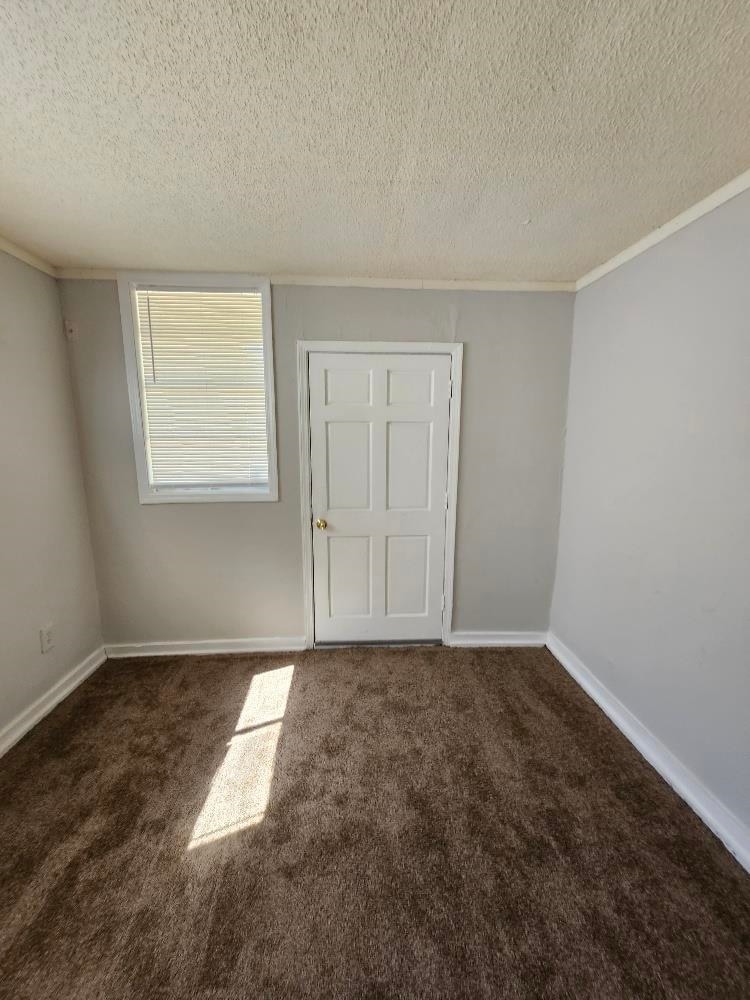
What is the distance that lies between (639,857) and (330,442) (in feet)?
7.66

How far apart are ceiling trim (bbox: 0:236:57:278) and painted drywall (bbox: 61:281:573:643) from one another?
0.10 m

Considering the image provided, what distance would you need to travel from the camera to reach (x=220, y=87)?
1047 mm

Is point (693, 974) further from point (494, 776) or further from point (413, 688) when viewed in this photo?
point (413, 688)

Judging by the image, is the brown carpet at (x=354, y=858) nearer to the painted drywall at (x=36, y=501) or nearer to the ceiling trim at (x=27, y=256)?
the painted drywall at (x=36, y=501)

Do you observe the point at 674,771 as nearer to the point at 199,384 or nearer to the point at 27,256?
the point at 199,384

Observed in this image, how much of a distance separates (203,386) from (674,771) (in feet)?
10.2

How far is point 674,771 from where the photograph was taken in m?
1.65

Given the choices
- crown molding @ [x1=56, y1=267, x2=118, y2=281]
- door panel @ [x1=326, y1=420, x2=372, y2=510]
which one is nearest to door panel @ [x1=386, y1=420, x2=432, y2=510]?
door panel @ [x1=326, y1=420, x2=372, y2=510]

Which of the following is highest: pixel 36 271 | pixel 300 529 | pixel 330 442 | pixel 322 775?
pixel 36 271

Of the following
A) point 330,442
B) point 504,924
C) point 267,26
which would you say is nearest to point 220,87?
point 267,26

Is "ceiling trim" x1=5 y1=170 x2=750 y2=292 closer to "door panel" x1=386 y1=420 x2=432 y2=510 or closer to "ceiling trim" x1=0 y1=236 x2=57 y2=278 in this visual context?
"ceiling trim" x1=0 y1=236 x2=57 y2=278

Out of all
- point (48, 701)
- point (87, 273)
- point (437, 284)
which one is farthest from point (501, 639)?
point (87, 273)

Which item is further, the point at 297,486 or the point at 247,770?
the point at 297,486

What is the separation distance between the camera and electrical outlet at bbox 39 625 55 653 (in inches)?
81.6
